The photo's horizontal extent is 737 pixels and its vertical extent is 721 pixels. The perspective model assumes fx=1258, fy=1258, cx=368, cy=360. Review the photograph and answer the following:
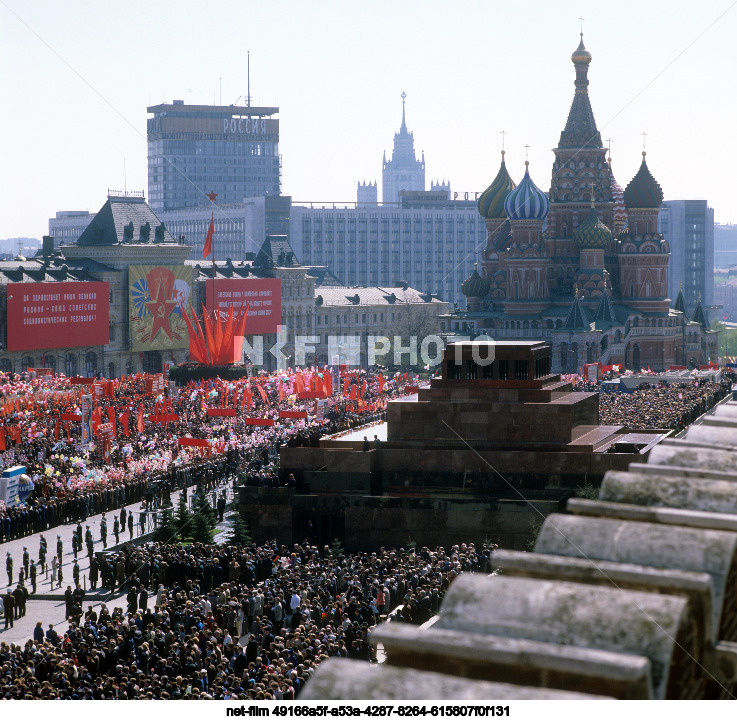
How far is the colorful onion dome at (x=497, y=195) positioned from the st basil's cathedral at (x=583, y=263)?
0.37 metres

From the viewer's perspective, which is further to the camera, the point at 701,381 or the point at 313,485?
the point at 701,381

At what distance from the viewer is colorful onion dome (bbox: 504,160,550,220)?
103 metres

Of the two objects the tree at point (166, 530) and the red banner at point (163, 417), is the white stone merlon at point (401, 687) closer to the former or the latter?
the tree at point (166, 530)

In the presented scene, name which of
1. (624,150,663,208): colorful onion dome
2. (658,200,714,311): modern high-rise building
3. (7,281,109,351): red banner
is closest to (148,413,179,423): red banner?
(7,281,109,351): red banner

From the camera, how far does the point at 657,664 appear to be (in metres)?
5.15

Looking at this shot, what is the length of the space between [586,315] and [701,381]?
28.6 metres

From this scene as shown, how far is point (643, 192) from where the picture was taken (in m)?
107

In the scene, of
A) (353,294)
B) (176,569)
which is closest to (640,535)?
(176,569)

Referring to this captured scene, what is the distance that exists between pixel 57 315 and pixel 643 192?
50.0 m

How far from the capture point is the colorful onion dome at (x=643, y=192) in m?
106

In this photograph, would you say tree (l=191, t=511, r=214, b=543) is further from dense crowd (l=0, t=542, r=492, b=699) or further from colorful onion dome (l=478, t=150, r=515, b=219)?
colorful onion dome (l=478, t=150, r=515, b=219)

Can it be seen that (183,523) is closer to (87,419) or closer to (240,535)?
(240,535)

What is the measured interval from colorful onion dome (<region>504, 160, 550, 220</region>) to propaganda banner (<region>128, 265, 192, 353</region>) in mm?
27013

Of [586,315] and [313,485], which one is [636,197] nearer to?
[586,315]
